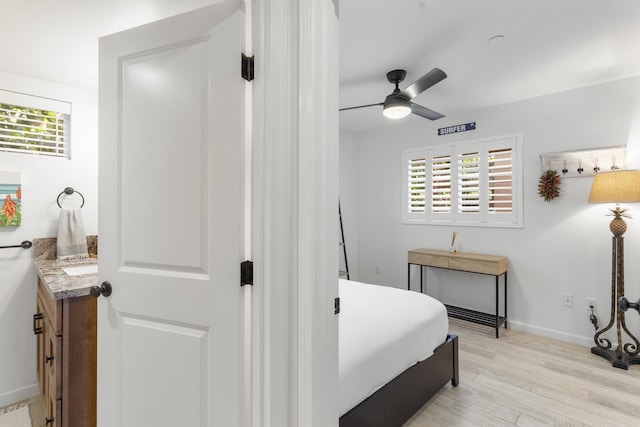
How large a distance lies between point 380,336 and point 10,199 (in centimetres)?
269

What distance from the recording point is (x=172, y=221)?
48.8 inches

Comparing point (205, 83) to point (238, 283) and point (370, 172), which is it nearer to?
point (238, 283)

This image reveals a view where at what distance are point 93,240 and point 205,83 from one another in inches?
83.8

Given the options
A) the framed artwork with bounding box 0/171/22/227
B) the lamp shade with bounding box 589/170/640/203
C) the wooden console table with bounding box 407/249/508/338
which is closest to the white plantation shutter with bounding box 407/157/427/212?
the wooden console table with bounding box 407/249/508/338

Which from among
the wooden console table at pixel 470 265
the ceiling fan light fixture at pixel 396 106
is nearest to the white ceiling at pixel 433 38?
the ceiling fan light fixture at pixel 396 106

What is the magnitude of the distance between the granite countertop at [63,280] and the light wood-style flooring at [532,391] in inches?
38.9

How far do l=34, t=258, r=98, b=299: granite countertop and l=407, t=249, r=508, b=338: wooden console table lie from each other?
3.28 meters

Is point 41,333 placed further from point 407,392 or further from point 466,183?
point 466,183

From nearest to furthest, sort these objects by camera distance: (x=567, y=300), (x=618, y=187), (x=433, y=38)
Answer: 1. (x=433, y=38)
2. (x=618, y=187)
3. (x=567, y=300)

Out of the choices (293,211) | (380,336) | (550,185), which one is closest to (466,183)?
(550,185)

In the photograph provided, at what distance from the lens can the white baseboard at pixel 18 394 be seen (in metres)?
2.19

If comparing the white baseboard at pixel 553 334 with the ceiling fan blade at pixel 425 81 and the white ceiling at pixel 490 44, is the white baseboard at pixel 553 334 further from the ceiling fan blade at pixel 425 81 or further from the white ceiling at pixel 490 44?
the ceiling fan blade at pixel 425 81

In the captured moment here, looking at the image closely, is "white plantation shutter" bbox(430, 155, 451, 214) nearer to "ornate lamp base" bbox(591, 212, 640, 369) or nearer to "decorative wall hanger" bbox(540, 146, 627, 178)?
"decorative wall hanger" bbox(540, 146, 627, 178)

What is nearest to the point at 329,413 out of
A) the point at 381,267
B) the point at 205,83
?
the point at 205,83
